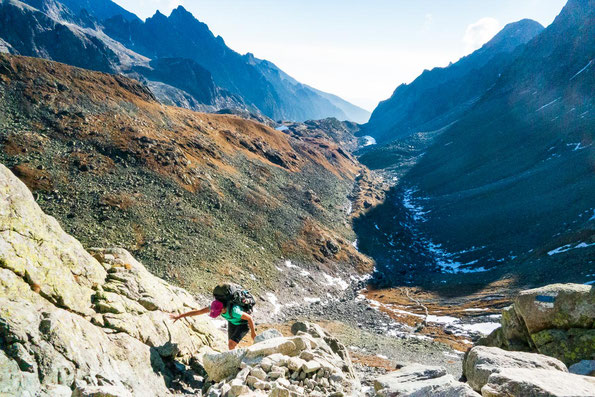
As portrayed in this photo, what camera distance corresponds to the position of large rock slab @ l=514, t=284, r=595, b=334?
13891 millimetres

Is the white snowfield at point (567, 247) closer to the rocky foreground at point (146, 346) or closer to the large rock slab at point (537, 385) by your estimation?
the rocky foreground at point (146, 346)

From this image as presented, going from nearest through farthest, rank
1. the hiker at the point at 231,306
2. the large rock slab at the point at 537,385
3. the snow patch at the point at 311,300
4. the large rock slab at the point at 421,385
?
the large rock slab at the point at 537,385, the large rock slab at the point at 421,385, the hiker at the point at 231,306, the snow patch at the point at 311,300

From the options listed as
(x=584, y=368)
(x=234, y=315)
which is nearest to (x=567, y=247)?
(x=584, y=368)

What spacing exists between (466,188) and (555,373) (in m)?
120

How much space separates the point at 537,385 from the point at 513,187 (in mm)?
106908

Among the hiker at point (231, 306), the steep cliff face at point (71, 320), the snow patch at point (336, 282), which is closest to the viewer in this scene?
the steep cliff face at point (71, 320)

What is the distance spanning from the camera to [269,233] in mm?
52000

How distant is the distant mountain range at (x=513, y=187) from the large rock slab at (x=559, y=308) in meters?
39.6

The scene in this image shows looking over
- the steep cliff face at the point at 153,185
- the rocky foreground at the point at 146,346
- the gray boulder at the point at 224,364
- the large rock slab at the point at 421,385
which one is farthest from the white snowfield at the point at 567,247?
the gray boulder at the point at 224,364

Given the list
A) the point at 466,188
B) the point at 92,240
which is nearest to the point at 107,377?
the point at 92,240

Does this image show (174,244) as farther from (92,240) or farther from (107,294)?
(107,294)

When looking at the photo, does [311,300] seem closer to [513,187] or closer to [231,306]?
[231,306]

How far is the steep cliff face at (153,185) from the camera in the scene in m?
35.9

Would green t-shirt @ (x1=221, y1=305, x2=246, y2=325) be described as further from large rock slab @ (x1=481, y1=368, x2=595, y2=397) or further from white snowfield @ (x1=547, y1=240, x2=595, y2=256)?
white snowfield @ (x1=547, y1=240, x2=595, y2=256)
